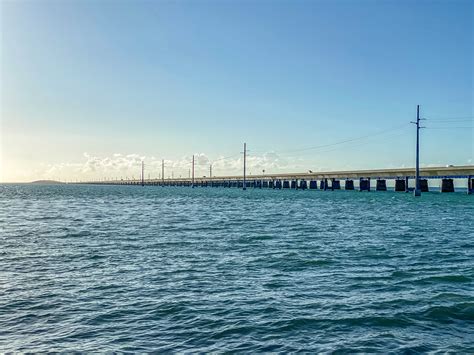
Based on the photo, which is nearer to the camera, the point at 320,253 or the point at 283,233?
the point at 320,253

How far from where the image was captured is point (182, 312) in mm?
10867

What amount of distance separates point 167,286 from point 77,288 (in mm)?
2506

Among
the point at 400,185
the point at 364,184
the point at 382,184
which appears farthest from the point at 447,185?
the point at 364,184

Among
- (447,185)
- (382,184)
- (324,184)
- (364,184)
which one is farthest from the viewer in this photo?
(324,184)

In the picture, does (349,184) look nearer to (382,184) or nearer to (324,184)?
(324,184)

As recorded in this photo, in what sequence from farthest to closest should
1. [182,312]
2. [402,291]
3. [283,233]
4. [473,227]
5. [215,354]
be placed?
[473,227]
[283,233]
[402,291]
[182,312]
[215,354]

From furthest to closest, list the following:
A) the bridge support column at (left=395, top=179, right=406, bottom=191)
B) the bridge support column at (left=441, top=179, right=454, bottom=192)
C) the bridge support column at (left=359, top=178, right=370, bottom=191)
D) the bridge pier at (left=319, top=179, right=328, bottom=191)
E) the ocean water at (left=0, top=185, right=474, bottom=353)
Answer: the bridge pier at (left=319, top=179, right=328, bottom=191)
the bridge support column at (left=359, top=178, right=370, bottom=191)
the bridge support column at (left=395, top=179, right=406, bottom=191)
the bridge support column at (left=441, top=179, right=454, bottom=192)
the ocean water at (left=0, top=185, right=474, bottom=353)

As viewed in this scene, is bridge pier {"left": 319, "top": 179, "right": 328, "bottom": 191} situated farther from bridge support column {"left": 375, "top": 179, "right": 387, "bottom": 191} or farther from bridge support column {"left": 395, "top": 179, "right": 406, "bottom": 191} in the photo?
bridge support column {"left": 395, "top": 179, "right": 406, "bottom": 191}

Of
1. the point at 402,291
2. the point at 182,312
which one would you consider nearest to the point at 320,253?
the point at 402,291

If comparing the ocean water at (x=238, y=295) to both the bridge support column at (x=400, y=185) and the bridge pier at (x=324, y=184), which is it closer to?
the bridge support column at (x=400, y=185)

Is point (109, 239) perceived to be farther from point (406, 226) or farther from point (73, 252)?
point (406, 226)

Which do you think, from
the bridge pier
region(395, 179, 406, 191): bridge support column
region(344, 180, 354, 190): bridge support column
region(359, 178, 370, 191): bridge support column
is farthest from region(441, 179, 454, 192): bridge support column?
the bridge pier

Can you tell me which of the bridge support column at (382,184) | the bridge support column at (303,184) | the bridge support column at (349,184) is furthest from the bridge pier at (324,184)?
the bridge support column at (382,184)

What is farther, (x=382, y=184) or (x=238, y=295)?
(x=382, y=184)
